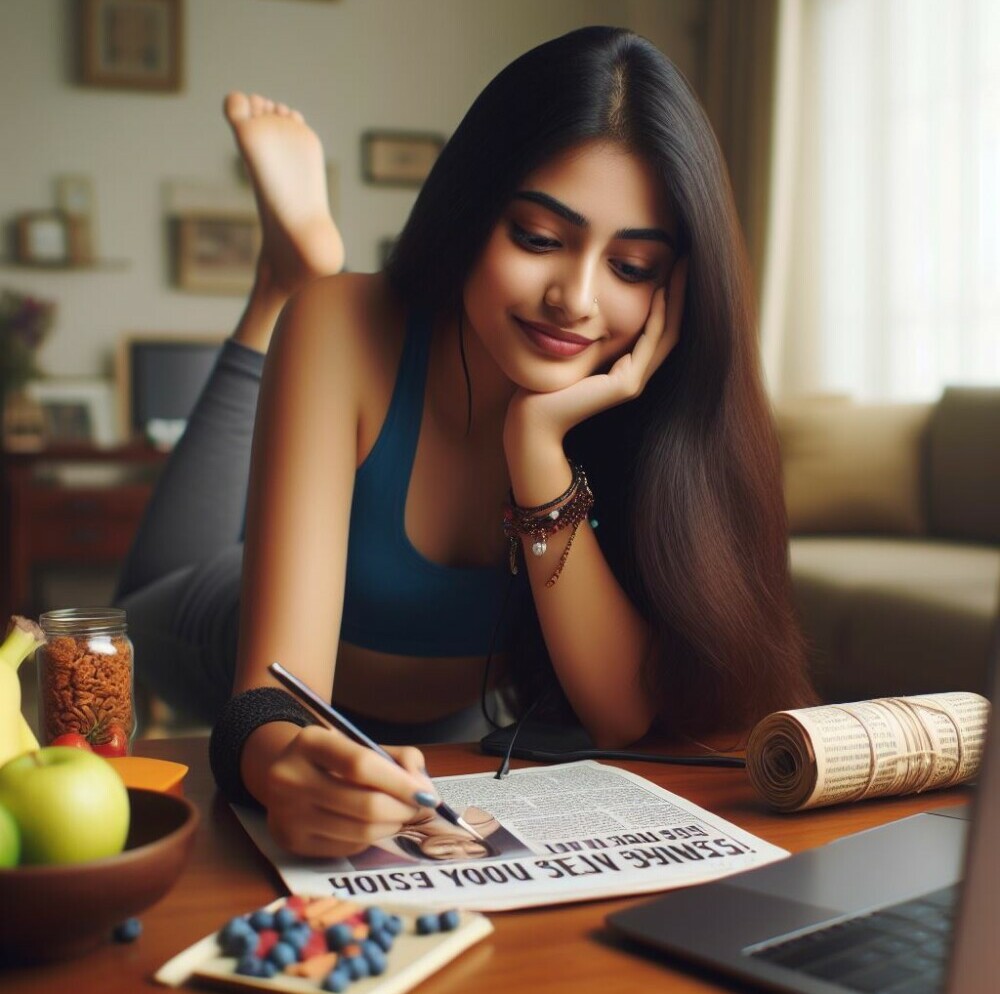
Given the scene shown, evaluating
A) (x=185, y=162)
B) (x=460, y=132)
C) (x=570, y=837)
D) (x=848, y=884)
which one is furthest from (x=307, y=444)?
(x=185, y=162)

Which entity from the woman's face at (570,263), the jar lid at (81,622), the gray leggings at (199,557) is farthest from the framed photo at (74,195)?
the jar lid at (81,622)

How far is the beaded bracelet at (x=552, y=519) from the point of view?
111 cm

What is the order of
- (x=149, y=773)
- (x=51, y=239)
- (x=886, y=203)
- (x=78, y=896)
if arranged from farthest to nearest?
(x=51, y=239) → (x=886, y=203) → (x=149, y=773) → (x=78, y=896)

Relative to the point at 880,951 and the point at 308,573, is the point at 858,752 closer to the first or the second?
the point at 880,951

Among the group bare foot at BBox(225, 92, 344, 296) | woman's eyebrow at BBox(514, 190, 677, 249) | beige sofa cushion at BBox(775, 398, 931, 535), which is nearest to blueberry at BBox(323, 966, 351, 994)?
woman's eyebrow at BBox(514, 190, 677, 249)

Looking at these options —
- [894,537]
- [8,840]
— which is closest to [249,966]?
[8,840]

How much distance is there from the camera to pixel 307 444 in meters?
1.09

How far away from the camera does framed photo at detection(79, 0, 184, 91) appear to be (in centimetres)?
443

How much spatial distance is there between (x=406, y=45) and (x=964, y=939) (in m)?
4.85

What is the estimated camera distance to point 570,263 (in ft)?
3.45

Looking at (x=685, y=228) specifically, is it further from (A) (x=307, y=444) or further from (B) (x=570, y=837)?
(B) (x=570, y=837)

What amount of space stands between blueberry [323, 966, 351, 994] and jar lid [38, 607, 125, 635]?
44cm

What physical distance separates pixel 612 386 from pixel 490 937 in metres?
0.67

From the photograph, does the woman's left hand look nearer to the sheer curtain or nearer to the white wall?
the sheer curtain
